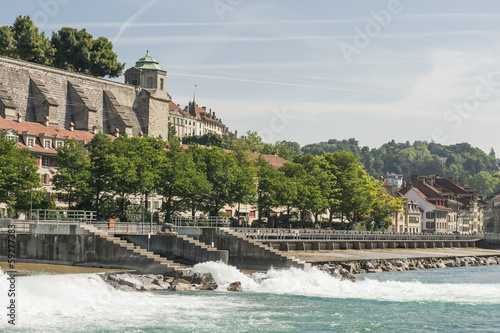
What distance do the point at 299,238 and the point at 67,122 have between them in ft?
137

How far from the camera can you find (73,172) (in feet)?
237

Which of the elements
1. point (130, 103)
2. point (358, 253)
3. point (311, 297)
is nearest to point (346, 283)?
point (311, 297)

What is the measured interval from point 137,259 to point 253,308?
1268 cm

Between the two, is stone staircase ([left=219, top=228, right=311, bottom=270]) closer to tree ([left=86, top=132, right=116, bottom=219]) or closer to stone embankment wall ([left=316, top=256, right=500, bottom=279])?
stone embankment wall ([left=316, top=256, right=500, bottom=279])

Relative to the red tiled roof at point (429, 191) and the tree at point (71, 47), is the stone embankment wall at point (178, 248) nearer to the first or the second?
the tree at point (71, 47)

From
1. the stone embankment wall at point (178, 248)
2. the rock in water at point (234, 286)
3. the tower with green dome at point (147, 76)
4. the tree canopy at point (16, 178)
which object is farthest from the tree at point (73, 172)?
the tower with green dome at point (147, 76)

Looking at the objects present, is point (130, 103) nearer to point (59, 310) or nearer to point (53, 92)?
point (53, 92)

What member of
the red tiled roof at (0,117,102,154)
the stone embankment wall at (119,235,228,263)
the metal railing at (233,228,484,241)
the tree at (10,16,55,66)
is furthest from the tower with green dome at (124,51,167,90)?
the stone embankment wall at (119,235,228,263)

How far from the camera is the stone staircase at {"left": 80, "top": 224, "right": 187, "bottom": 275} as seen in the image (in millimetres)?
48562

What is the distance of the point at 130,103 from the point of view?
12150cm

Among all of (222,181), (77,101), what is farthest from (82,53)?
(222,181)

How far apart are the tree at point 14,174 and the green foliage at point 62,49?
49.1m

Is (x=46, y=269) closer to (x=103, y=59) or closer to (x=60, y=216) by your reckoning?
(x=60, y=216)

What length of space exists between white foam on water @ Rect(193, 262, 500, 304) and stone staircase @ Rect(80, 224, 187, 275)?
87.5 inches
